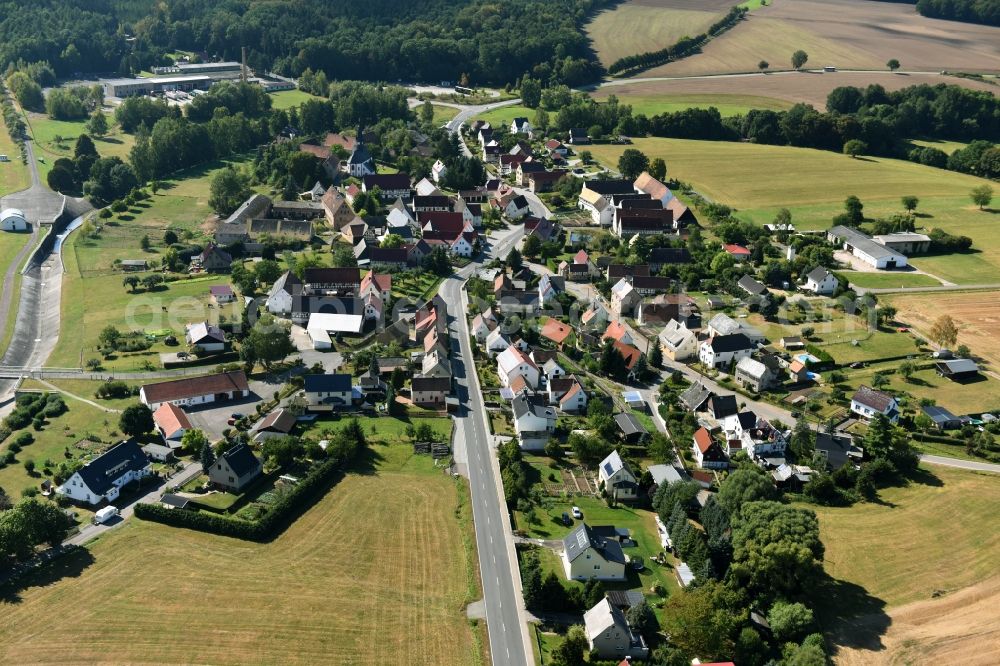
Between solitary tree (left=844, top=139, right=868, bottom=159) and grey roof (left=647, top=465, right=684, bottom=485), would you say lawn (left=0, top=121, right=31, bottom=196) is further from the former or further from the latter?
solitary tree (left=844, top=139, right=868, bottom=159)

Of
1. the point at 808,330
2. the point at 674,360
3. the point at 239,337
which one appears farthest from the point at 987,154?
the point at 239,337

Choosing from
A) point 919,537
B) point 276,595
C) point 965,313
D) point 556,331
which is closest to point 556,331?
point 556,331

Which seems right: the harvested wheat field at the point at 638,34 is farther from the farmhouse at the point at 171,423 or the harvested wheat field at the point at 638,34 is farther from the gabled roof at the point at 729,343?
the farmhouse at the point at 171,423

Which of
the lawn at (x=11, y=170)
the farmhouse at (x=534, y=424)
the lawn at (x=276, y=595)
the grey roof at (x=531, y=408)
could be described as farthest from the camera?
the lawn at (x=11, y=170)

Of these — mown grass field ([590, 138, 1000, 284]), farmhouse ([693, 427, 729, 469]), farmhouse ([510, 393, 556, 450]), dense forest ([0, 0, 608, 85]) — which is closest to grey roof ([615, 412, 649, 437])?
farmhouse ([693, 427, 729, 469])

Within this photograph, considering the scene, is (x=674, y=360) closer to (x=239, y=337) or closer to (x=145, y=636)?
(x=239, y=337)

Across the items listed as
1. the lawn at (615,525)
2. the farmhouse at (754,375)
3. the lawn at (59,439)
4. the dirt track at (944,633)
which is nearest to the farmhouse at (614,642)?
the lawn at (615,525)
